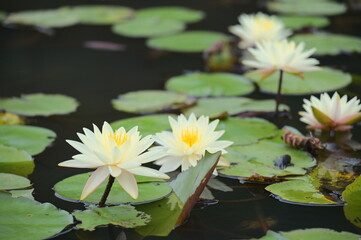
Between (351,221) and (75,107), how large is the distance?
5.25ft

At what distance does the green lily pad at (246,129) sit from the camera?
2488mm

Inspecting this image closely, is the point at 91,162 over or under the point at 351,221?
over

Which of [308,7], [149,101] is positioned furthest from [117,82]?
[308,7]

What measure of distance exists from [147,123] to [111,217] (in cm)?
93

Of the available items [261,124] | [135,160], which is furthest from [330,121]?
[135,160]

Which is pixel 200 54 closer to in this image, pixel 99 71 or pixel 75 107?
pixel 99 71

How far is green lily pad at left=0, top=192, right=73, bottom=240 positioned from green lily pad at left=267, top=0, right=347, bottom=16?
11.4 ft

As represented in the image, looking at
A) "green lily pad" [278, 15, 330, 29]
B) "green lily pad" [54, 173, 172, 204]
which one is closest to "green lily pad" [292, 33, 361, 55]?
"green lily pad" [278, 15, 330, 29]

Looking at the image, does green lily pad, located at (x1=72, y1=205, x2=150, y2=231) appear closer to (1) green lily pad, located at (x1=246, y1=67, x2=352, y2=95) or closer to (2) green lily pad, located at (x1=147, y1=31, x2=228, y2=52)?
(1) green lily pad, located at (x1=246, y1=67, x2=352, y2=95)

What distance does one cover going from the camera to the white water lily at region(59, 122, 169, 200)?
1.75 meters

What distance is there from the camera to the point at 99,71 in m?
3.60

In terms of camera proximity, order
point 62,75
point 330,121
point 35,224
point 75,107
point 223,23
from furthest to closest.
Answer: point 223,23 → point 62,75 → point 75,107 → point 330,121 → point 35,224

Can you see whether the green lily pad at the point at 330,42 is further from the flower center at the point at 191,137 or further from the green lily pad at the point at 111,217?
the green lily pad at the point at 111,217

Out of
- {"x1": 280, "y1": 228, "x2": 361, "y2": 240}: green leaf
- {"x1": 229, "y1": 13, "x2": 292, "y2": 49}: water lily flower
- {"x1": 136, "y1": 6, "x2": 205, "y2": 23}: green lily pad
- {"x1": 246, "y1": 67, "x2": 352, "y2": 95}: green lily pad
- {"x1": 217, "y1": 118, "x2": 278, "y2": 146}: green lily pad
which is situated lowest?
{"x1": 280, "y1": 228, "x2": 361, "y2": 240}: green leaf
